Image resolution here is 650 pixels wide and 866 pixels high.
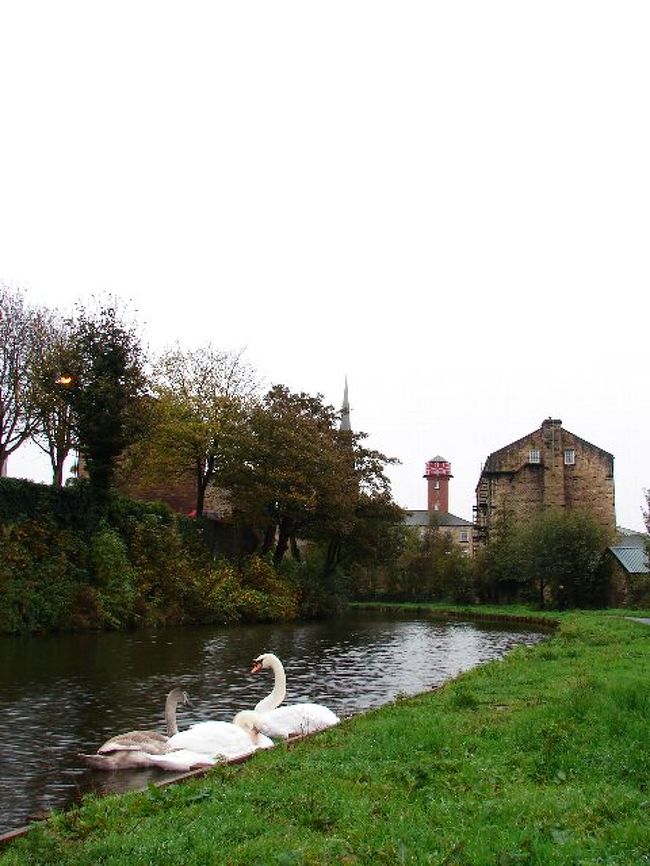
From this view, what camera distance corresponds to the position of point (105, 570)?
33094 mm

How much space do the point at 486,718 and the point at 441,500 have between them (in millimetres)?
135491

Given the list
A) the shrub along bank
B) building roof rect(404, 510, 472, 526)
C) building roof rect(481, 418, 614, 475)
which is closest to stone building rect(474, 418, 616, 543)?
building roof rect(481, 418, 614, 475)

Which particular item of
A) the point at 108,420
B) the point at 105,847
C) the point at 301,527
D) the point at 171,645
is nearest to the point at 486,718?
the point at 105,847

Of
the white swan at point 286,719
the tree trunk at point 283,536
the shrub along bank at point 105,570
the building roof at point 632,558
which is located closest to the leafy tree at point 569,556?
the building roof at point 632,558

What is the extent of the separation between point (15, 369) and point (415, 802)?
35.2 metres

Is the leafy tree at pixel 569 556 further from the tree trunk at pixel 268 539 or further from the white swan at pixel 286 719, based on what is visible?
the white swan at pixel 286 719

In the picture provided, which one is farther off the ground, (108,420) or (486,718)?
(108,420)

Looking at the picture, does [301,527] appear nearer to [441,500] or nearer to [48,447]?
[48,447]

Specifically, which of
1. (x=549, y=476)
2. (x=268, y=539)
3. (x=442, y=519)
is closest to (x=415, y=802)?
(x=268, y=539)

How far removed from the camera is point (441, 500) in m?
146

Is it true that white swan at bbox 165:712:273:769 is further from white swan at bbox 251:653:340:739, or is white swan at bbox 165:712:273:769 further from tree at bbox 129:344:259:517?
tree at bbox 129:344:259:517

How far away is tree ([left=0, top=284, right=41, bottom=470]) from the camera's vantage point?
1508 inches

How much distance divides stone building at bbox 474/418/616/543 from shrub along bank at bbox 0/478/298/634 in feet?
108

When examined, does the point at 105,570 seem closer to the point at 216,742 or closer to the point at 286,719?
the point at 286,719
